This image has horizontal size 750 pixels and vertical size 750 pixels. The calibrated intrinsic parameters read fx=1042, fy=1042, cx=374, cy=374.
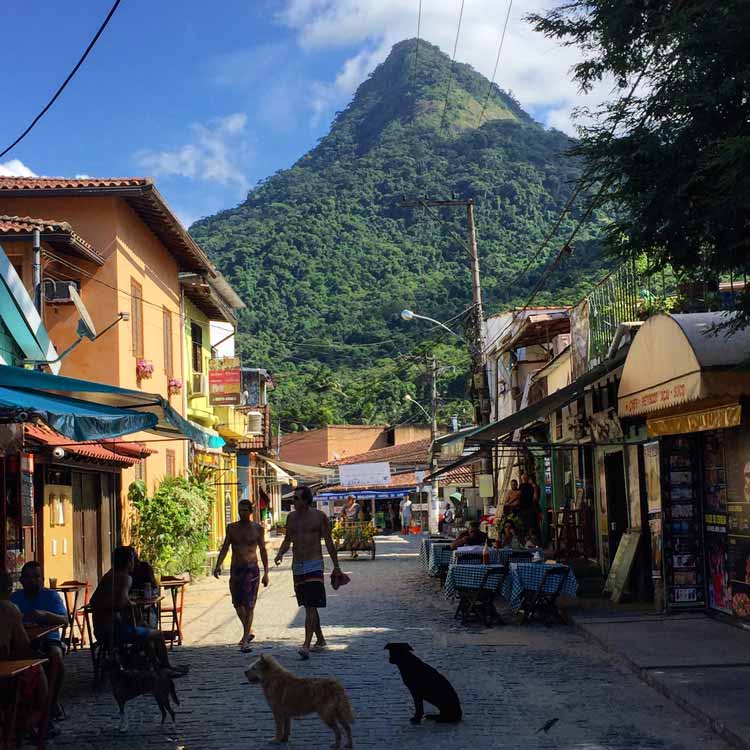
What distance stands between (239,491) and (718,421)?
99.1 ft

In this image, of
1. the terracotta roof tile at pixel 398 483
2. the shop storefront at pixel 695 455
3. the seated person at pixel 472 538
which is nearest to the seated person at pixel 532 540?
the seated person at pixel 472 538

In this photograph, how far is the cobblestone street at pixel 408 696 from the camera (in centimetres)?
751

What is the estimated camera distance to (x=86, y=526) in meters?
18.3

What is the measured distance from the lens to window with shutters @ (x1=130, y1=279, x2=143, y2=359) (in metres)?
21.5

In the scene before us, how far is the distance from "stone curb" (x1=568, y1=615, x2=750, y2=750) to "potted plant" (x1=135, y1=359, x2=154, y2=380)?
12.3 metres

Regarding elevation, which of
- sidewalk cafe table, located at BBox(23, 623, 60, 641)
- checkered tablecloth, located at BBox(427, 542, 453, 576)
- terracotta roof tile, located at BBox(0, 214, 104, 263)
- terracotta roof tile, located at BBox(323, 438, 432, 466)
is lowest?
checkered tablecloth, located at BBox(427, 542, 453, 576)

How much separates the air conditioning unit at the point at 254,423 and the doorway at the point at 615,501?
2144 centimetres

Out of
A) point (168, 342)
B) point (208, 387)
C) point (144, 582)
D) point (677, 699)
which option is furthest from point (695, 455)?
point (208, 387)

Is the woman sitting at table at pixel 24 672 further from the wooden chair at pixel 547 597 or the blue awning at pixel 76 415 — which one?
the wooden chair at pixel 547 597

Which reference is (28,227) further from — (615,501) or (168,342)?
(615,501)

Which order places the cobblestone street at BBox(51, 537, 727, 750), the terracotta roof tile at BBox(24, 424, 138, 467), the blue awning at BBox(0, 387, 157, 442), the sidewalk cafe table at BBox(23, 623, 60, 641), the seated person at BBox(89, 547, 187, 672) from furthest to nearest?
the terracotta roof tile at BBox(24, 424, 138, 467)
the seated person at BBox(89, 547, 187, 672)
the blue awning at BBox(0, 387, 157, 442)
the sidewalk cafe table at BBox(23, 623, 60, 641)
the cobblestone street at BBox(51, 537, 727, 750)

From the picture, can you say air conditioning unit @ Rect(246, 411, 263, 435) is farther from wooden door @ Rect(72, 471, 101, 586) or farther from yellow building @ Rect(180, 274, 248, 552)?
wooden door @ Rect(72, 471, 101, 586)

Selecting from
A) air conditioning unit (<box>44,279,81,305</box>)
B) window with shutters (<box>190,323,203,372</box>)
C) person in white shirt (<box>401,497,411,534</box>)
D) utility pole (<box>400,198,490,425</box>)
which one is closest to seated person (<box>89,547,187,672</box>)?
air conditioning unit (<box>44,279,81,305</box>)

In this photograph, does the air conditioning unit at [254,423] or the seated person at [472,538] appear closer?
the seated person at [472,538]
